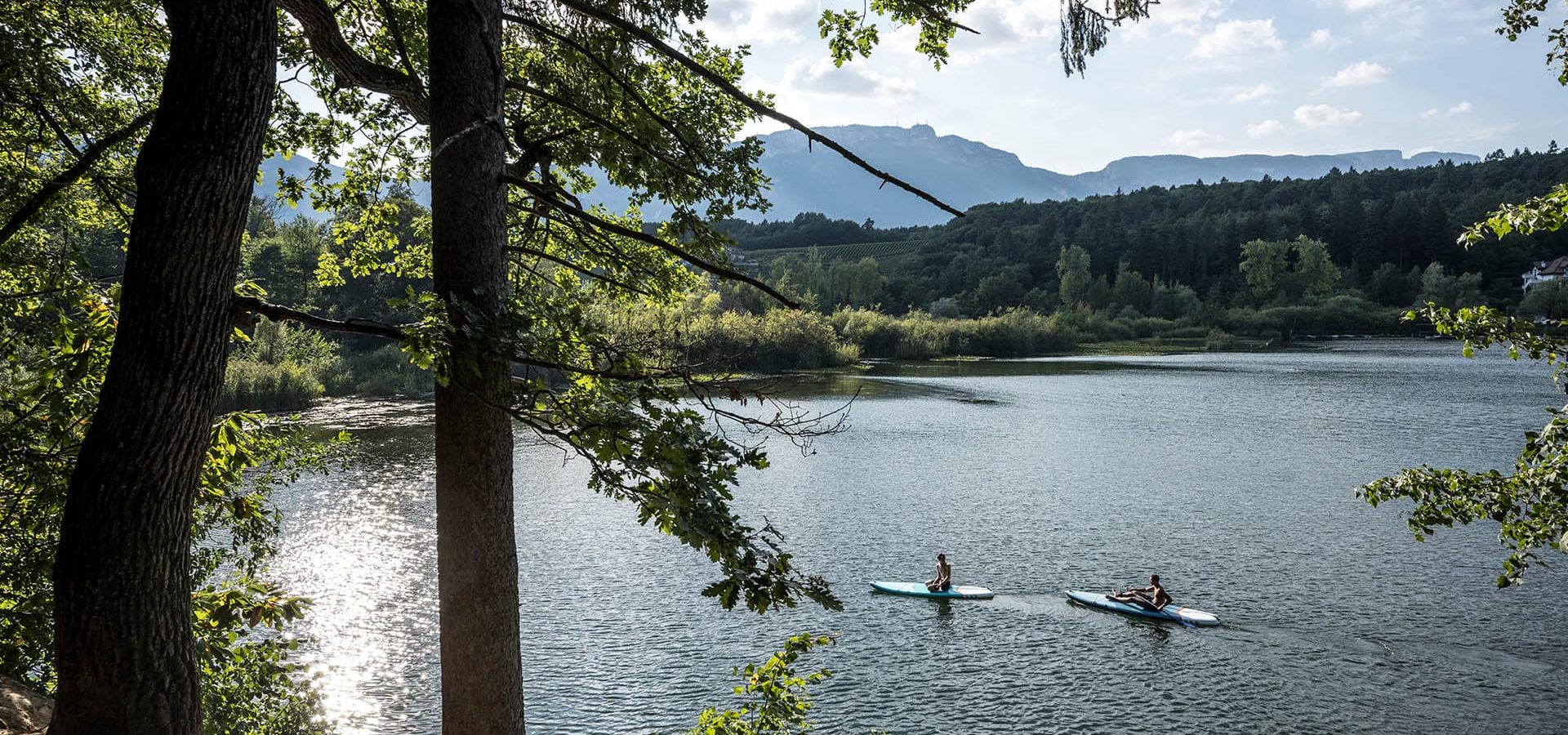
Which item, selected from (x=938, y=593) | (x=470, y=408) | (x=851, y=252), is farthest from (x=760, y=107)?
(x=851, y=252)

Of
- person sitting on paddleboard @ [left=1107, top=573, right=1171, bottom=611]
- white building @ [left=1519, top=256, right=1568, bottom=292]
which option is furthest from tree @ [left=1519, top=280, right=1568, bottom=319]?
person sitting on paddleboard @ [left=1107, top=573, right=1171, bottom=611]

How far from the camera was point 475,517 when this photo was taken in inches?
198

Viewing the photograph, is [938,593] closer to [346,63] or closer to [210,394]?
[346,63]

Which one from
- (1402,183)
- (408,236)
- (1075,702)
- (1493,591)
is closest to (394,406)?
(408,236)

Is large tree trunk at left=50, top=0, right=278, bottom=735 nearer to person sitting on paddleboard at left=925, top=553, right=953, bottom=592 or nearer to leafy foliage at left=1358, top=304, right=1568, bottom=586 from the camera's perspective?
leafy foliage at left=1358, top=304, right=1568, bottom=586

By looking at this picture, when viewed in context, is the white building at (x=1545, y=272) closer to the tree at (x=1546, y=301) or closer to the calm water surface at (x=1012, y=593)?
the tree at (x=1546, y=301)

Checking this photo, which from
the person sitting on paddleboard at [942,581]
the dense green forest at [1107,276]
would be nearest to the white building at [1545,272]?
the dense green forest at [1107,276]

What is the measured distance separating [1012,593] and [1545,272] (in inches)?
4823

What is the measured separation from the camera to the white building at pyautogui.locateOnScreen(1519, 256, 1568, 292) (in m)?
104

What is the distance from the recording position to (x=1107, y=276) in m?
136

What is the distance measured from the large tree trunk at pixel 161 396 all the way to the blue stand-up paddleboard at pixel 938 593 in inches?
650

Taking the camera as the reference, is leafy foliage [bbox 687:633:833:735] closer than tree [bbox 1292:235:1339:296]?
Yes

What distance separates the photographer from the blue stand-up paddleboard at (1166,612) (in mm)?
17672

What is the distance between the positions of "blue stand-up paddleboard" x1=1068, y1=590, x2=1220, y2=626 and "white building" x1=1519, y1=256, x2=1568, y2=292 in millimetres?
111826
